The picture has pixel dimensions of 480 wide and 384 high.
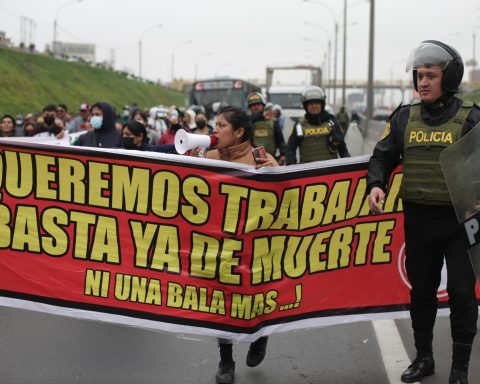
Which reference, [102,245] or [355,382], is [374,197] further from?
[102,245]

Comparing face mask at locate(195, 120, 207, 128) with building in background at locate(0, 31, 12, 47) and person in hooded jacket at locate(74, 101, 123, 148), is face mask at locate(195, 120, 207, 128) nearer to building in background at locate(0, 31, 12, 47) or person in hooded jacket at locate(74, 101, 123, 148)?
person in hooded jacket at locate(74, 101, 123, 148)

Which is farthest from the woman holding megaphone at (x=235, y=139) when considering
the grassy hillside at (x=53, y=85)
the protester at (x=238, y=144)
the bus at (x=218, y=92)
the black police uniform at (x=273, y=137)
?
the grassy hillside at (x=53, y=85)

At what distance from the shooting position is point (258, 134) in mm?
10789

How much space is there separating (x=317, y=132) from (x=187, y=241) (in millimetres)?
3949

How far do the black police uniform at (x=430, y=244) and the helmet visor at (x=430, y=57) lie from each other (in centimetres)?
A: 19

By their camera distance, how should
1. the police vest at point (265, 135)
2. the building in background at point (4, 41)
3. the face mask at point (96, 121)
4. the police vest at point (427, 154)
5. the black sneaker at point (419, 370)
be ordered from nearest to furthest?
the police vest at point (427, 154) → the black sneaker at point (419, 370) → the face mask at point (96, 121) → the police vest at point (265, 135) → the building in background at point (4, 41)

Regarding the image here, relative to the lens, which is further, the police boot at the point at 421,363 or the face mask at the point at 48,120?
the face mask at the point at 48,120

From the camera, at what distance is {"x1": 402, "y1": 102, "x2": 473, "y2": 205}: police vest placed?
433cm

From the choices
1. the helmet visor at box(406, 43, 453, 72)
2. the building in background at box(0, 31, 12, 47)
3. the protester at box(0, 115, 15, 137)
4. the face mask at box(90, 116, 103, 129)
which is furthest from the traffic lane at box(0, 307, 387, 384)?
the building in background at box(0, 31, 12, 47)

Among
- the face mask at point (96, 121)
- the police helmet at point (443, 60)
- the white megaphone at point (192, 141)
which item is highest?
the police helmet at point (443, 60)

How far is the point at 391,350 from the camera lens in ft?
17.9

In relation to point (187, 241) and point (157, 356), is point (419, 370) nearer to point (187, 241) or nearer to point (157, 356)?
point (187, 241)

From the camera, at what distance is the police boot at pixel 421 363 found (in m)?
4.75

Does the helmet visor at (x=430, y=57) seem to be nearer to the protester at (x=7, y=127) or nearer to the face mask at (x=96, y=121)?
the face mask at (x=96, y=121)
